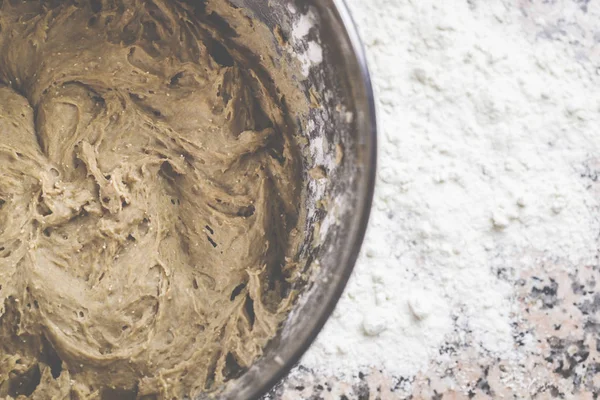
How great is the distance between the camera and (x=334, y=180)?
136 cm

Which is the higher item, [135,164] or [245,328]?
[135,164]

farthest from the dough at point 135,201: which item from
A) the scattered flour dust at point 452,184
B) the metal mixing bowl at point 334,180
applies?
the scattered flour dust at point 452,184

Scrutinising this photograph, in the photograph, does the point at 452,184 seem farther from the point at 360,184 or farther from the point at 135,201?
the point at 135,201

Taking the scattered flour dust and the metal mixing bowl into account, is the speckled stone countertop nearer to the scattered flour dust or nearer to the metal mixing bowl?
the scattered flour dust

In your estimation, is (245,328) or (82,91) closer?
(245,328)

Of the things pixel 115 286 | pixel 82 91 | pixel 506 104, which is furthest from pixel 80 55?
pixel 506 104

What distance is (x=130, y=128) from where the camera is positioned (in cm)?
158

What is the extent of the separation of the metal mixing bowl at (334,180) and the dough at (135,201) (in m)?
0.12

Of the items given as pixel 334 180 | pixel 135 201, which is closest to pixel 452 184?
pixel 334 180

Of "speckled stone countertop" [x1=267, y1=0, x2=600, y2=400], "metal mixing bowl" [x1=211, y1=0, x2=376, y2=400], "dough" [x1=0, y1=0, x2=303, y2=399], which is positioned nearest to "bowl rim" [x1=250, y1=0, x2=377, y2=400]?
"metal mixing bowl" [x1=211, y1=0, x2=376, y2=400]

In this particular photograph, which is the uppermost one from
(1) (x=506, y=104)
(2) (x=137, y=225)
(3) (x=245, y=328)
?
(1) (x=506, y=104)

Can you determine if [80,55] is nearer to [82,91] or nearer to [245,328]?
[82,91]

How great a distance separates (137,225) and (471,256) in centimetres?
80

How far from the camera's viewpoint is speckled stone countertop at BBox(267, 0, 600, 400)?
157 cm
